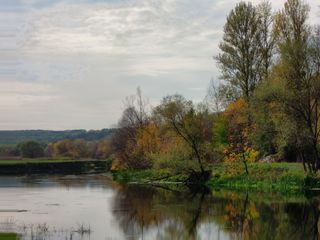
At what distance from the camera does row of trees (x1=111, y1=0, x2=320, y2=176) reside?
45719mm

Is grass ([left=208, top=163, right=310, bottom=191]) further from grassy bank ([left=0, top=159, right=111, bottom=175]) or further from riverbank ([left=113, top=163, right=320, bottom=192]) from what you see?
grassy bank ([left=0, top=159, right=111, bottom=175])

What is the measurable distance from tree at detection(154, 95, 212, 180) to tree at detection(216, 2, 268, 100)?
6061mm

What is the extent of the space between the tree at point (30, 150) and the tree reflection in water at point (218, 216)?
9784cm

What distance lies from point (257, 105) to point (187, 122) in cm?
1037

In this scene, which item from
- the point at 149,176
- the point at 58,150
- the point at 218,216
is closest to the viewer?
the point at 218,216

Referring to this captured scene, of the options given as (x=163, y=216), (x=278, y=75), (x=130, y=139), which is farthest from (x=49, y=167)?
(x=163, y=216)

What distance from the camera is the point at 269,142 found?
54031 mm

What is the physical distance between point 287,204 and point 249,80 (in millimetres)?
25684

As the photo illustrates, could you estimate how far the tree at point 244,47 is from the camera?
58969mm

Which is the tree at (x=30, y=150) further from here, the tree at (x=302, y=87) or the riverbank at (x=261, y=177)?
the tree at (x=302, y=87)

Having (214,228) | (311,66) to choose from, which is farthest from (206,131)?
(214,228)

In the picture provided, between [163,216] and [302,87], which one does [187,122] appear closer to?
[302,87]

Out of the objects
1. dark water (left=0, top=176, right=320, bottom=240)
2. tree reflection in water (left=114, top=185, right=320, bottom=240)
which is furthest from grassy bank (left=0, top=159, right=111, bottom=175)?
tree reflection in water (left=114, top=185, right=320, bottom=240)

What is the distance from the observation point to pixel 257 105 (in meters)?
47.5
